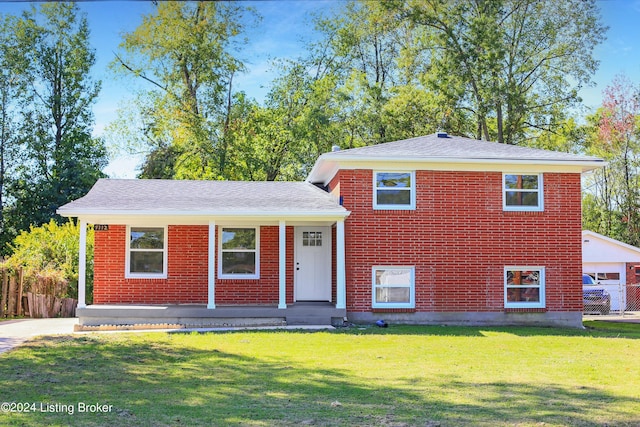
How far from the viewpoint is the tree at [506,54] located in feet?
105

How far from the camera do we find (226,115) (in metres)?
35.2

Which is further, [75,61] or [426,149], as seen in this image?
[75,61]

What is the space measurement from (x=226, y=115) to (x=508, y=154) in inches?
763

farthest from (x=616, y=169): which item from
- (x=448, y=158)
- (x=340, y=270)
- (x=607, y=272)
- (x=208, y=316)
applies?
(x=208, y=316)

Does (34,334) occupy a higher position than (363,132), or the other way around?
(363,132)

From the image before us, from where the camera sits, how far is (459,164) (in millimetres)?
18828

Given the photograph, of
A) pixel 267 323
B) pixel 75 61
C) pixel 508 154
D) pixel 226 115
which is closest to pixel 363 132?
pixel 226 115

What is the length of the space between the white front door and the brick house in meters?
0.03

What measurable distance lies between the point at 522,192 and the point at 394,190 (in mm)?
3720

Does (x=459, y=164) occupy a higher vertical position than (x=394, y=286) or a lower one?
higher

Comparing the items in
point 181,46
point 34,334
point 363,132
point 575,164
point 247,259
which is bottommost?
Result: point 34,334

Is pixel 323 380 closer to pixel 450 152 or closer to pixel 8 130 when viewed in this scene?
pixel 450 152

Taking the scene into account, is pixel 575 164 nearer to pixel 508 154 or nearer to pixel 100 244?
pixel 508 154

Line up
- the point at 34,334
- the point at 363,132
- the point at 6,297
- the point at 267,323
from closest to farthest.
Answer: the point at 34,334 < the point at 267,323 < the point at 6,297 < the point at 363,132
